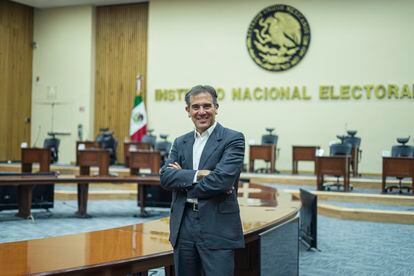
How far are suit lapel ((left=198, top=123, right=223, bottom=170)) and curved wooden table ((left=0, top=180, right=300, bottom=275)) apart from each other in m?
0.53

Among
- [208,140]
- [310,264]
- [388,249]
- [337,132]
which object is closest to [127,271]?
[208,140]

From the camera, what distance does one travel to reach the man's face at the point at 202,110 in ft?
7.33

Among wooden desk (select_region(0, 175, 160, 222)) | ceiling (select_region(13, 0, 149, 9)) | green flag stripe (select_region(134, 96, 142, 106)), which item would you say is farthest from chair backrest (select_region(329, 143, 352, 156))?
ceiling (select_region(13, 0, 149, 9))

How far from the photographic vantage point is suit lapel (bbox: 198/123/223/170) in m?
2.27

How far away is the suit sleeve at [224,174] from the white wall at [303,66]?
34.5 ft

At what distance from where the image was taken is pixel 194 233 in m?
2.15

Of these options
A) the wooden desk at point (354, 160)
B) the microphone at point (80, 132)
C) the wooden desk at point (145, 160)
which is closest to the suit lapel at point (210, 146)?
the wooden desk at point (145, 160)

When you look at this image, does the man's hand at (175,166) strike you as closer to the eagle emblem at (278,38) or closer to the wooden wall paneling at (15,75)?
the eagle emblem at (278,38)

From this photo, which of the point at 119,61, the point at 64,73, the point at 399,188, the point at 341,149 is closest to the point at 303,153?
the point at 341,149

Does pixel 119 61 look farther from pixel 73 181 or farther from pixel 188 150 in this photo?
pixel 188 150

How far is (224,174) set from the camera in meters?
2.17

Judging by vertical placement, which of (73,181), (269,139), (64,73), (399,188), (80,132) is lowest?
(399,188)

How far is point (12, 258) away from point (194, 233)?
2.65 ft

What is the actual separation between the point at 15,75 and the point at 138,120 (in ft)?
13.6
